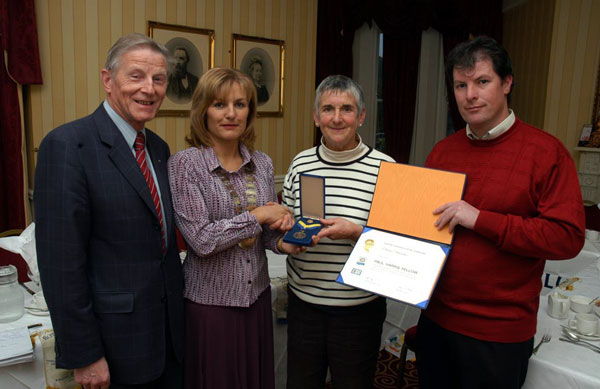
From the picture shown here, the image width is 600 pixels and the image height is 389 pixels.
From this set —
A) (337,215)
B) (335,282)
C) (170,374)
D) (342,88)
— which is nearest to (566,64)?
(342,88)

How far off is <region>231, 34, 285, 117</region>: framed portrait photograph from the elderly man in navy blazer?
10.4 ft

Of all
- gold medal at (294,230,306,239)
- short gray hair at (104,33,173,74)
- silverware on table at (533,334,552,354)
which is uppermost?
short gray hair at (104,33,173,74)

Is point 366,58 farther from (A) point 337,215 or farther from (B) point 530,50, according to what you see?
(A) point 337,215

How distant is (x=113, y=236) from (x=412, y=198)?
3.40ft

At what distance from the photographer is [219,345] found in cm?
163

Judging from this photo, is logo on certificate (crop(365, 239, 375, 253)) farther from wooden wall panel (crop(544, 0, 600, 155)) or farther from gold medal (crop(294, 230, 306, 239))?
wooden wall panel (crop(544, 0, 600, 155))

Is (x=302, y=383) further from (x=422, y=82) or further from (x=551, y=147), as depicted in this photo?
(x=422, y=82)

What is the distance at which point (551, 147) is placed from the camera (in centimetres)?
144

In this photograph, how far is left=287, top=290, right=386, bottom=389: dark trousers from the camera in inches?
68.3

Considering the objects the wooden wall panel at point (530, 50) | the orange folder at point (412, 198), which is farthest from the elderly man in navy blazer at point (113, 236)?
the wooden wall panel at point (530, 50)

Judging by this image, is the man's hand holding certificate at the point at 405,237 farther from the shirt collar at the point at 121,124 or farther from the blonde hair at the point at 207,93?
the shirt collar at the point at 121,124

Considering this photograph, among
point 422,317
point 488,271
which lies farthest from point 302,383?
point 488,271

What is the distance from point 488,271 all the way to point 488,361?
30 cm

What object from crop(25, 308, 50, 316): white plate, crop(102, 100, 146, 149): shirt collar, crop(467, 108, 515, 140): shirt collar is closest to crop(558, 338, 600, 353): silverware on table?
crop(467, 108, 515, 140): shirt collar
